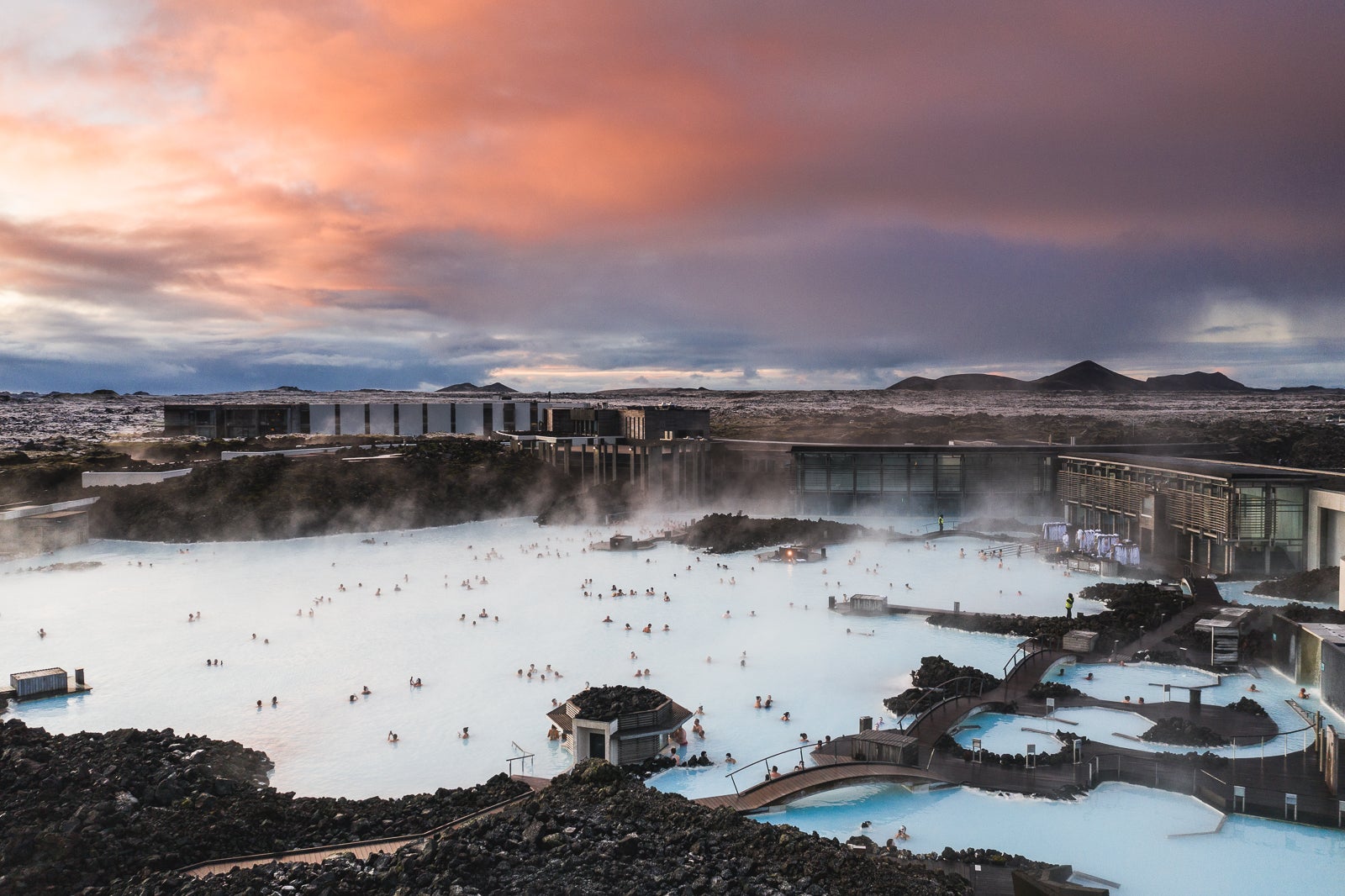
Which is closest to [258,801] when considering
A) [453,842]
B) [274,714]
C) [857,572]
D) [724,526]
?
[453,842]

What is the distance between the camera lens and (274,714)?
73.6 feet

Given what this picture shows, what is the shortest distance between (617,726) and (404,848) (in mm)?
6177

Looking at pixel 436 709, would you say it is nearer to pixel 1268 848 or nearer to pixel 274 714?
pixel 274 714

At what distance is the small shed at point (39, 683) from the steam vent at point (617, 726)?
16052mm

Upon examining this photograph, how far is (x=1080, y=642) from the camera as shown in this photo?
2569 centimetres

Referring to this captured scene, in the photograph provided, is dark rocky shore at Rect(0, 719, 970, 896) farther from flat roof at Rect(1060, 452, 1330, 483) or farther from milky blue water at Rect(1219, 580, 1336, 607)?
flat roof at Rect(1060, 452, 1330, 483)

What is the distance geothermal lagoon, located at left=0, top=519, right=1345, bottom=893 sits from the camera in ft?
50.8

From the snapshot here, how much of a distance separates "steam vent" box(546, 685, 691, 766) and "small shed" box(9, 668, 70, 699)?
16052 millimetres

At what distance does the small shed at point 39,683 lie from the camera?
2348 cm

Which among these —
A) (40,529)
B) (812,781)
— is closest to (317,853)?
(812,781)

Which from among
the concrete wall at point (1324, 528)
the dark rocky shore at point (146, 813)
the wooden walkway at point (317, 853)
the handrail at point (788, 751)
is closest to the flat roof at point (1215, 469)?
the concrete wall at point (1324, 528)

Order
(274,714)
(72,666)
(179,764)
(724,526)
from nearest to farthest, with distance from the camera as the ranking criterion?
(179,764) < (274,714) < (72,666) < (724,526)

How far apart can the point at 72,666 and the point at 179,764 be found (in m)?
13.3

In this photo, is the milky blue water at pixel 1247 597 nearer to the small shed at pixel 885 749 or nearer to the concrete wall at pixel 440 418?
the small shed at pixel 885 749
